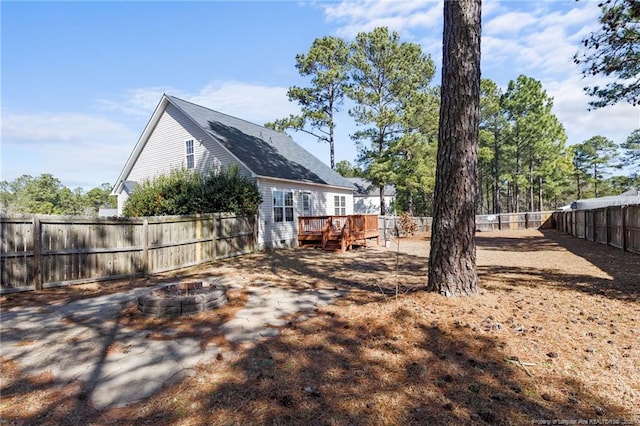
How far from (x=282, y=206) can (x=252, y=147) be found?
11.3 feet

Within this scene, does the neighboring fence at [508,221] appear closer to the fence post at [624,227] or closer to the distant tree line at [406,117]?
the distant tree line at [406,117]

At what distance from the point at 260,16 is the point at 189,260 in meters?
7.35

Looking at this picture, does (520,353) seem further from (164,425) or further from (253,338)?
(164,425)

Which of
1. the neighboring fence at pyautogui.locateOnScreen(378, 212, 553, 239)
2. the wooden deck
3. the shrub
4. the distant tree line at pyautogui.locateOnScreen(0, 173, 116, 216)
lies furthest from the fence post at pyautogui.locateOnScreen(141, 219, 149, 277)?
the distant tree line at pyautogui.locateOnScreen(0, 173, 116, 216)

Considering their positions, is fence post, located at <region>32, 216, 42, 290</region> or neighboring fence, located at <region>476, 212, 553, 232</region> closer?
fence post, located at <region>32, 216, 42, 290</region>

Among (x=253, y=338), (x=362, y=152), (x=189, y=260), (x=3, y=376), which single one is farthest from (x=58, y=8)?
(x=362, y=152)

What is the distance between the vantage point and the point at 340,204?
19.4 m

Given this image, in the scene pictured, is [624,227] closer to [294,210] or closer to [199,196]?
[294,210]

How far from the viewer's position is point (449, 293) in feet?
13.5

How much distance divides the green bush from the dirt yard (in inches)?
286

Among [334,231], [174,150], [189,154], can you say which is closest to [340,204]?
[334,231]

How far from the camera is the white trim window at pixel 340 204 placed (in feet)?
61.6

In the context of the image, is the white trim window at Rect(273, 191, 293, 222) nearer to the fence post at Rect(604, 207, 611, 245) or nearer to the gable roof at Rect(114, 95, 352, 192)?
the gable roof at Rect(114, 95, 352, 192)

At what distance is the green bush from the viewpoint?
11359 mm
